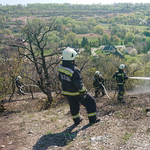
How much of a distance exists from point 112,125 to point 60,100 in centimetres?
534

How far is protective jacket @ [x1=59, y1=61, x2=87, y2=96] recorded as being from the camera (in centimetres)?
453

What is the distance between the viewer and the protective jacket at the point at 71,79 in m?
4.53

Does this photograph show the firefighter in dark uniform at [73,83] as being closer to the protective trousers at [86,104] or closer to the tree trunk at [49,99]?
the protective trousers at [86,104]

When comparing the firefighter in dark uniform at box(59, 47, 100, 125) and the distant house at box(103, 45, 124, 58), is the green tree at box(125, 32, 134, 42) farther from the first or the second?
the firefighter in dark uniform at box(59, 47, 100, 125)

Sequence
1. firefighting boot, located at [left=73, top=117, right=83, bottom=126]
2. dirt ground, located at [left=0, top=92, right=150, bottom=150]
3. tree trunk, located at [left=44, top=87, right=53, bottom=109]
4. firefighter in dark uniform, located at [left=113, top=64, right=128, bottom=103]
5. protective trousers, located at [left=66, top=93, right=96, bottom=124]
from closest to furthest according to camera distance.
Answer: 1. dirt ground, located at [left=0, top=92, right=150, bottom=150]
2. protective trousers, located at [left=66, top=93, right=96, bottom=124]
3. firefighting boot, located at [left=73, top=117, right=83, bottom=126]
4. firefighter in dark uniform, located at [left=113, top=64, right=128, bottom=103]
5. tree trunk, located at [left=44, top=87, right=53, bottom=109]

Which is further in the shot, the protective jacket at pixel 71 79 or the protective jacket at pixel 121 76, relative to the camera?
the protective jacket at pixel 121 76

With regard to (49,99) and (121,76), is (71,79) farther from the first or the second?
(49,99)

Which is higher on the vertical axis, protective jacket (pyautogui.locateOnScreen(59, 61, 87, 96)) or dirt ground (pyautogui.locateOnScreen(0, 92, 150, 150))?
protective jacket (pyautogui.locateOnScreen(59, 61, 87, 96))

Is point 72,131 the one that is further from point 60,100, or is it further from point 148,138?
point 60,100

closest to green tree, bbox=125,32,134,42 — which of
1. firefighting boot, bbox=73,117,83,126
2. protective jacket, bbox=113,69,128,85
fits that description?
protective jacket, bbox=113,69,128,85

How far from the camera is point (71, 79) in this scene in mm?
4656

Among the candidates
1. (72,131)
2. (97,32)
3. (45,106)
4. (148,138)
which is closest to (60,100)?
(45,106)

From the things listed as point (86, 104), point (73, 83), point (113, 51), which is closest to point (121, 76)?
point (86, 104)

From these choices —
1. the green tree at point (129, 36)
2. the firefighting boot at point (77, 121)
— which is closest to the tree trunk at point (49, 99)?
the firefighting boot at point (77, 121)
